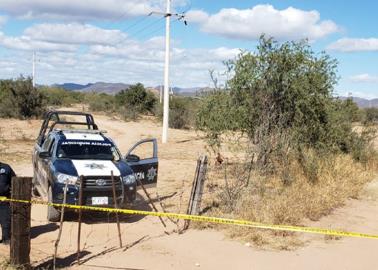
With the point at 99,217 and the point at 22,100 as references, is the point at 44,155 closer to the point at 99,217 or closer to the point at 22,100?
the point at 99,217

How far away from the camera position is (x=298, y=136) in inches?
578

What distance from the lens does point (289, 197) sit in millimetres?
11281

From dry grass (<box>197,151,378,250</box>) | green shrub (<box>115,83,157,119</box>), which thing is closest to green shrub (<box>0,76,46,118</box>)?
A: green shrub (<box>115,83,157,119</box>)

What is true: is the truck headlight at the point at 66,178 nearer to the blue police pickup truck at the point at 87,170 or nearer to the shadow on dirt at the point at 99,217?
the blue police pickup truck at the point at 87,170

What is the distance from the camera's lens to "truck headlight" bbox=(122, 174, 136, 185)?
10.2m

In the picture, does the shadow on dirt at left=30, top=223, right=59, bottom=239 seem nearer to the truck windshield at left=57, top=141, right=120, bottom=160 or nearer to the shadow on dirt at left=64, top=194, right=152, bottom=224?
the shadow on dirt at left=64, top=194, right=152, bottom=224

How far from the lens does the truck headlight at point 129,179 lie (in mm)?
10234

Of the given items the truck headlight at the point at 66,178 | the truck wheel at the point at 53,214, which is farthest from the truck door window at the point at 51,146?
the truck wheel at the point at 53,214

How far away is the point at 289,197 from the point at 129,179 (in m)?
3.39

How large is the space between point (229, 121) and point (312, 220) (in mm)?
4731

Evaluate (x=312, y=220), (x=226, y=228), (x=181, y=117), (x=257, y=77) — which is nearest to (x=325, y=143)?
(x=257, y=77)

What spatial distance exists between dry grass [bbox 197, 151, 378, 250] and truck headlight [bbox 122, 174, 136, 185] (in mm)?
1628

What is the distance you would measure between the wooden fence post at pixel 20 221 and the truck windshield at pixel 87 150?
4159 mm

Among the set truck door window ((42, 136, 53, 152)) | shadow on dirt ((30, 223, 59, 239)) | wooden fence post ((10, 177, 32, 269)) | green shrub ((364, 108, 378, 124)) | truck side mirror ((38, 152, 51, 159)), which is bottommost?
shadow on dirt ((30, 223, 59, 239))
